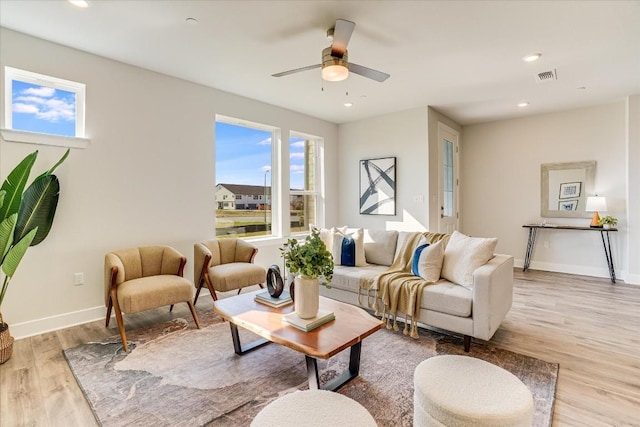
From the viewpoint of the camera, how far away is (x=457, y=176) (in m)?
6.15

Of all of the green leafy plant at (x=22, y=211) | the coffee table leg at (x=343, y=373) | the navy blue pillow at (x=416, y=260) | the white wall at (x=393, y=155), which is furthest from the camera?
the white wall at (x=393, y=155)

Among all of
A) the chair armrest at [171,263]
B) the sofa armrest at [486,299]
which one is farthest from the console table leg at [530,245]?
the chair armrest at [171,263]

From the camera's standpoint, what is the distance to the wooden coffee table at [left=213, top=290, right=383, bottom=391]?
184cm

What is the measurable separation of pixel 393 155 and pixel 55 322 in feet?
15.9

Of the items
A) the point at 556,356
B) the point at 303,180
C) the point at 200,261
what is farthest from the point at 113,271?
the point at 556,356

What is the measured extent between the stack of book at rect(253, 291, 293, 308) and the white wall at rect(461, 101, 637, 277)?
492 centimetres

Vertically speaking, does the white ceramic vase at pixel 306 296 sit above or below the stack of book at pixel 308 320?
above

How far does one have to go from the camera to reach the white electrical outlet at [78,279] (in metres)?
3.17

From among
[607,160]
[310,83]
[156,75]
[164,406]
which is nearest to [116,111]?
[156,75]

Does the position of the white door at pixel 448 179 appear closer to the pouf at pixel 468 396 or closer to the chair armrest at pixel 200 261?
the chair armrest at pixel 200 261

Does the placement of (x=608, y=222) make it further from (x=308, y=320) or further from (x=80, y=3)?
(x=80, y=3)

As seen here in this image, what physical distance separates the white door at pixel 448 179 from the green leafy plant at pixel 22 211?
5000mm

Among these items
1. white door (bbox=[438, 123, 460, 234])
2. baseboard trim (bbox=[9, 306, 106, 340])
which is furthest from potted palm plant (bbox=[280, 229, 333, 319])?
white door (bbox=[438, 123, 460, 234])

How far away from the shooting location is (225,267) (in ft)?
12.0
